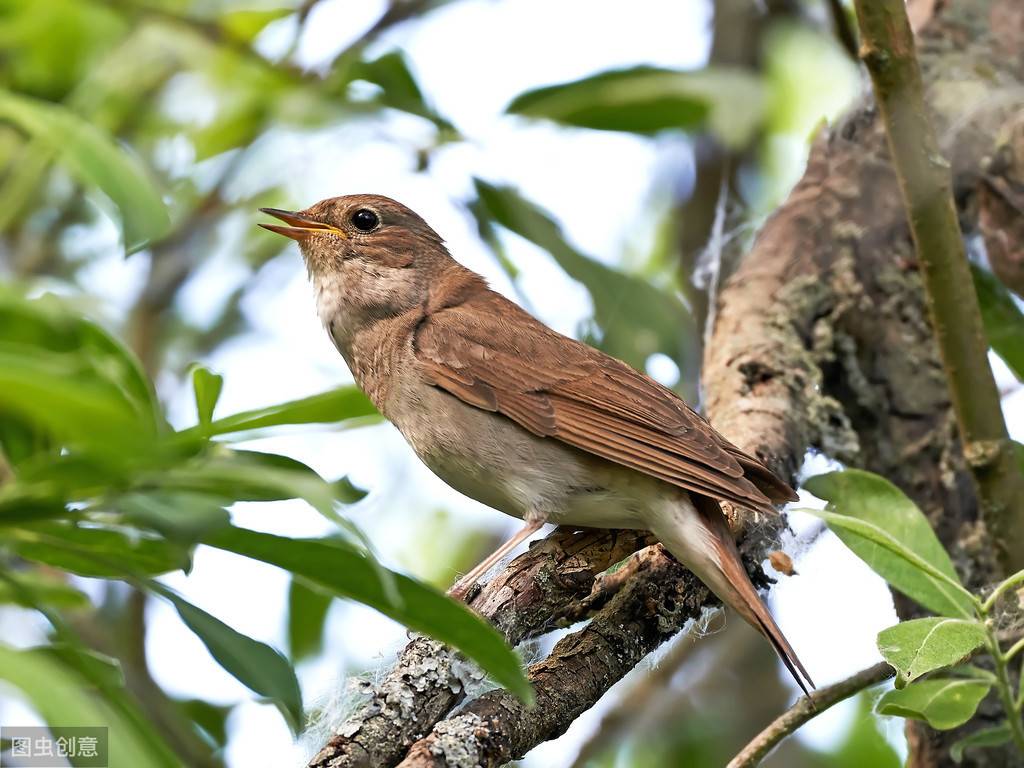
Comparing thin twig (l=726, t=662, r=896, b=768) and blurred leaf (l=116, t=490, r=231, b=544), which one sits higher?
blurred leaf (l=116, t=490, r=231, b=544)

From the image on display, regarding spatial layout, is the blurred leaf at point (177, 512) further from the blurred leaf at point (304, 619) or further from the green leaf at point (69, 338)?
the blurred leaf at point (304, 619)

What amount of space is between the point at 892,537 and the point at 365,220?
265 centimetres

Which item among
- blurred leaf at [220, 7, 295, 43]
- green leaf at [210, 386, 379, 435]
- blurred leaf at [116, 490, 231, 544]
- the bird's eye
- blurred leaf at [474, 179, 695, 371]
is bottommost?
blurred leaf at [116, 490, 231, 544]

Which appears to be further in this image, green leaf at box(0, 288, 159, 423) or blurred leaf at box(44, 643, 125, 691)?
green leaf at box(0, 288, 159, 423)

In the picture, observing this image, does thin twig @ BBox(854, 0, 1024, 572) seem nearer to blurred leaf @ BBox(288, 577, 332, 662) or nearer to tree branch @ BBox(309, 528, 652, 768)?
tree branch @ BBox(309, 528, 652, 768)

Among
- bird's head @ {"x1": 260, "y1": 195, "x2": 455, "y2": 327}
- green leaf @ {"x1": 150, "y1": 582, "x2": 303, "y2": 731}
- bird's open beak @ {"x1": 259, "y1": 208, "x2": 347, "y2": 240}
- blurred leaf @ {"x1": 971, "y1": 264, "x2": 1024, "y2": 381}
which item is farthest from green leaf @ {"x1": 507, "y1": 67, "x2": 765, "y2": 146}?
green leaf @ {"x1": 150, "y1": 582, "x2": 303, "y2": 731}

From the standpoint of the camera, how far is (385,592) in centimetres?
203

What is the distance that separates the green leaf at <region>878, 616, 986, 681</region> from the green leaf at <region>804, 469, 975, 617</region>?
3.5 inches

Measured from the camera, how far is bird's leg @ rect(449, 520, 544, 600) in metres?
3.12

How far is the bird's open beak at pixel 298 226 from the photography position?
4410mm

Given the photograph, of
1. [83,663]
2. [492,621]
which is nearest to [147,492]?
[83,663]

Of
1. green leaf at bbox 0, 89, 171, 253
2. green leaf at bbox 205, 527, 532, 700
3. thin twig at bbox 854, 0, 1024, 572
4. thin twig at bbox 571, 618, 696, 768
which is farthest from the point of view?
thin twig at bbox 571, 618, 696, 768

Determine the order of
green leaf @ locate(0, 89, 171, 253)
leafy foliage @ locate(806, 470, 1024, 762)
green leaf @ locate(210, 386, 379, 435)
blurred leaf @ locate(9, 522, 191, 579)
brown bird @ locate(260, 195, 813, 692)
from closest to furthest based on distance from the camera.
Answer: leafy foliage @ locate(806, 470, 1024, 762) → blurred leaf @ locate(9, 522, 191, 579) → green leaf @ locate(210, 386, 379, 435) → green leaf @ locate(0, 89, 171, 253) → brown bird @ locate(260, 195, 813, 692)

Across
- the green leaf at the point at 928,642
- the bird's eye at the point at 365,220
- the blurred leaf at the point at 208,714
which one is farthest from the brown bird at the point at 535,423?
the blurred leaf at the point at 208,714
